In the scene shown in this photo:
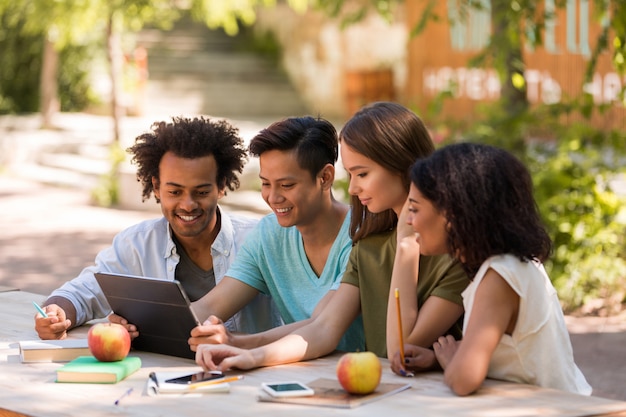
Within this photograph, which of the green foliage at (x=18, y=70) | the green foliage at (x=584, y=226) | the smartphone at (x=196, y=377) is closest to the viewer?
the smartphone at (x=196, y=377)

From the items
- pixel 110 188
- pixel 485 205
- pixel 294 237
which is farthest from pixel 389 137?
pixel 110 188

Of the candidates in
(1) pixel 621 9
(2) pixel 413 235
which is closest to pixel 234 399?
(2) pixel 413 235

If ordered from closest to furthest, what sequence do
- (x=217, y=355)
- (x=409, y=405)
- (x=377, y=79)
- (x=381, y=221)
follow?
1. (x=409, y=405)
2. (x=217, y=355)
3. (x=381, y=221)
4. (x=377, y=79)

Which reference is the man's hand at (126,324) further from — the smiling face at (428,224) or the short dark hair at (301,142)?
the smiling face at (428,224)

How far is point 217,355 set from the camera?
114 inches

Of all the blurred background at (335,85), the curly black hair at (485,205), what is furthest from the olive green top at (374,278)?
the blurred background at (335,85)

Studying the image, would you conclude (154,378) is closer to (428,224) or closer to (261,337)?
(261,337)

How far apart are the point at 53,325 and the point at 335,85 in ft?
54.6

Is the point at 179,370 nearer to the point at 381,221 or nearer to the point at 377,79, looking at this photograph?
the point at 381,221

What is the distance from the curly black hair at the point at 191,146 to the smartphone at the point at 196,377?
3.90 feet

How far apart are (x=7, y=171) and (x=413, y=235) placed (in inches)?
527

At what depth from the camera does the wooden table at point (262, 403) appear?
2502mm

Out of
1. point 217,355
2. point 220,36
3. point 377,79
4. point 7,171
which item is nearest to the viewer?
point 217,355

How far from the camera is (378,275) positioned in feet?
10.7
